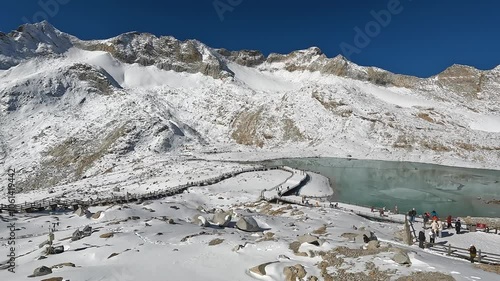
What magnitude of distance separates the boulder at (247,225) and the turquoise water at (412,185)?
2467cm

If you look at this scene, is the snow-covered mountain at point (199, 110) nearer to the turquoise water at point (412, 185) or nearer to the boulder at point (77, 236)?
the turquoise water at point (412, 185)

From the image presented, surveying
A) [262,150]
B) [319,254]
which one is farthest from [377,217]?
[262,150]

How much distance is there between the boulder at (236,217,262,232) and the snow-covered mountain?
204ft

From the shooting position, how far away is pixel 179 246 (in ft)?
60.6

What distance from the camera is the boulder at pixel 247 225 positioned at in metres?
23.6

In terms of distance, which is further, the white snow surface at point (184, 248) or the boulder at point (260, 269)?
the white snow surface at point (184, 248)

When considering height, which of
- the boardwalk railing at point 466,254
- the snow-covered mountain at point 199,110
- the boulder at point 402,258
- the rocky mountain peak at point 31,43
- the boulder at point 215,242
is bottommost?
the boardwalk railing at point 466,254

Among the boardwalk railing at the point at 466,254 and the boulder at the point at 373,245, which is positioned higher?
the boulder at the point at 373,245

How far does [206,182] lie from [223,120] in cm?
7775

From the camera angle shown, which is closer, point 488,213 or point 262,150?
point 488,213

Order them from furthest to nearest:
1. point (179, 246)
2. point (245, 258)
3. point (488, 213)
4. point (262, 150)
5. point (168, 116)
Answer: point (168, 116), point (262, 150), point (488, 213), point (179, 246), point (245, 258)

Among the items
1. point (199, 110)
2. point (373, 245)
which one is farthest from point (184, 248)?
point (199, 110)

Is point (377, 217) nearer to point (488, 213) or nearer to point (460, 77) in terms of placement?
point (488, 213)

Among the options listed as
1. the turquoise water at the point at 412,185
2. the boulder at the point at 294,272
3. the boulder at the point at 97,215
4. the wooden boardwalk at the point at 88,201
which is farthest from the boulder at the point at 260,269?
the turquoise water at the point at 412,185
